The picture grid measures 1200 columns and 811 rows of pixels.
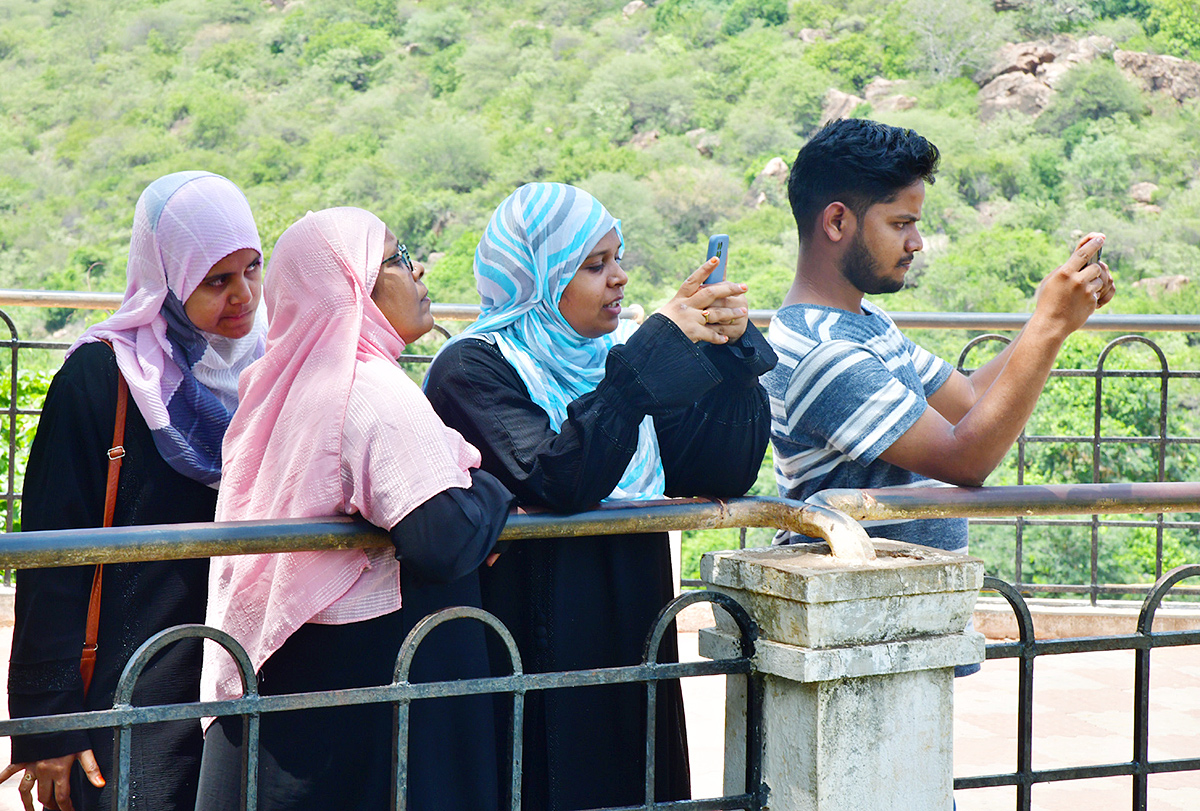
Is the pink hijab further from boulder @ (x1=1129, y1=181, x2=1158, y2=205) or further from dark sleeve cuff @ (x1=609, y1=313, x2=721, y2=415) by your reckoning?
boulder @ (x1=1129, y1=181, x2=1158, y2=205)

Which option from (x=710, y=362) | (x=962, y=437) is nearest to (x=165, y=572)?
(x=710, y=362)

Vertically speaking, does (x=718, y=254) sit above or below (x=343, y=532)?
above

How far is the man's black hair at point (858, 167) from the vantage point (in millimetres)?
1842

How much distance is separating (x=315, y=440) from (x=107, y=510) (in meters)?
0.41

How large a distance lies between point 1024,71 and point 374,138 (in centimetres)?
2708

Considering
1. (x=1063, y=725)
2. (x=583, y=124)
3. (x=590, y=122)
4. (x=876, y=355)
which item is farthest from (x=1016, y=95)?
(x=876, y=355)

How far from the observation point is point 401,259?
1698 mm

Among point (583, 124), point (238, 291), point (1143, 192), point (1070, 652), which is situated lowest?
point (1070, 652)

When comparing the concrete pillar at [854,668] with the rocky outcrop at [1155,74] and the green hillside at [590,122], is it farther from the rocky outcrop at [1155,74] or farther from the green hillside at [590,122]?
the rocky outcrop at [1155,74]

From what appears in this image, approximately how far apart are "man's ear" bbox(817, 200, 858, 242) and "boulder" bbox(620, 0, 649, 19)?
5715cm

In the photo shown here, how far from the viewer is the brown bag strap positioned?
1.62 meters

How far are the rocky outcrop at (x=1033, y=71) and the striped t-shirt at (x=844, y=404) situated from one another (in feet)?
159

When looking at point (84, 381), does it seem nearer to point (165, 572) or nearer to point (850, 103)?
point (165, 572)

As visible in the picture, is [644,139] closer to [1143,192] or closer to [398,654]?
[1143,192]
